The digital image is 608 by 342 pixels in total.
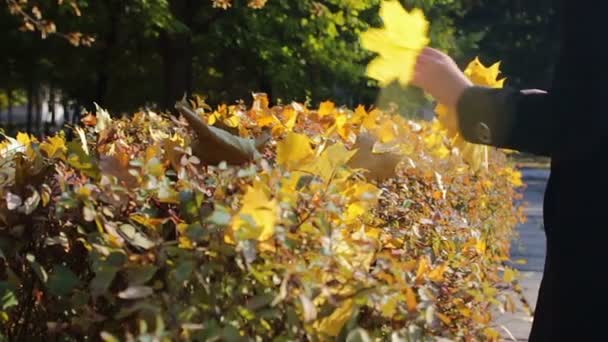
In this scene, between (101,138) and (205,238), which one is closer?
(205,238)

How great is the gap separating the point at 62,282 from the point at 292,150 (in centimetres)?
50

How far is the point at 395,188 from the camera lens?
3.73 m

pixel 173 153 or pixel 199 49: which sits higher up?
pixel 173 153

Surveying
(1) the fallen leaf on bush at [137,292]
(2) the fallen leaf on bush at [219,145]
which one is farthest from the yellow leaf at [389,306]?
(2) the fallen leaf on bush at [219,145]

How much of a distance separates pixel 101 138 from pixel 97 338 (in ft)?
2.94

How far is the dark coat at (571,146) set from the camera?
2109mm

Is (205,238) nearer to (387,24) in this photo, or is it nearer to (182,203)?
(182,203)

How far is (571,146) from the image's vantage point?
84.2 inches

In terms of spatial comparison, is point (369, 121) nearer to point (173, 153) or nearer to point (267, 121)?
point (267, 121)

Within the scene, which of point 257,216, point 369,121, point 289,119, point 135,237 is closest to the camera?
point 257,216

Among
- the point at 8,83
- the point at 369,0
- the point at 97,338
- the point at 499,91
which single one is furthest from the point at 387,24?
the point at 8,83

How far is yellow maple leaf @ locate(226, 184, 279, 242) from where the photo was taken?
1.94 m

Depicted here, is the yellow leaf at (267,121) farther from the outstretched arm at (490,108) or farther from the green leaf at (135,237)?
the green leaf at (135,237)

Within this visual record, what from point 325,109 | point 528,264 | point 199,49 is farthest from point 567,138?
point 199,49
